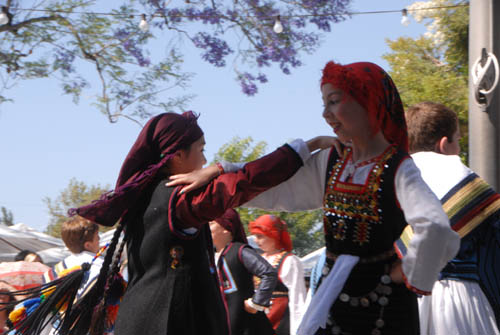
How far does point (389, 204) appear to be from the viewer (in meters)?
2.25

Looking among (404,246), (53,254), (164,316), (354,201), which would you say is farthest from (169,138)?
(53,254)

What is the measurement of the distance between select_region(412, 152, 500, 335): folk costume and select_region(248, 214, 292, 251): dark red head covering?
12.4ft

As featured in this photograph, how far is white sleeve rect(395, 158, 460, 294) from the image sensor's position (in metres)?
2.04

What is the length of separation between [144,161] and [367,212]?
1056 millimetres

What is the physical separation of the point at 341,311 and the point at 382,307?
5.7 inches

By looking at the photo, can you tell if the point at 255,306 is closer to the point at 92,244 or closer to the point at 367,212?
the point at 92,244

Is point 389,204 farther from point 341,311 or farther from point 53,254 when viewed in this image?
point 53,254

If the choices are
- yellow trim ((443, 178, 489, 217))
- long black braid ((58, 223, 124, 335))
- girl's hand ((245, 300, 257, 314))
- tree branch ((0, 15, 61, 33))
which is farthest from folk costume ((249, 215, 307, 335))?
tree branch ((0, 15, 61, 33))

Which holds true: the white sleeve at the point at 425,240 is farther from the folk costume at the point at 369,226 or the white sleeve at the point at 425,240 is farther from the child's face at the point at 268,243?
the child's face at the point at 268,243

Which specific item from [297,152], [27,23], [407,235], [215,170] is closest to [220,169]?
[215,170]

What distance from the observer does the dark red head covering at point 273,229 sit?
6.74 metres

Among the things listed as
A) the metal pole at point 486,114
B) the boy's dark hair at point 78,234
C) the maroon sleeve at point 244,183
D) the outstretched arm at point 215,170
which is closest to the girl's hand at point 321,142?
the outstretched arm at point 215,170

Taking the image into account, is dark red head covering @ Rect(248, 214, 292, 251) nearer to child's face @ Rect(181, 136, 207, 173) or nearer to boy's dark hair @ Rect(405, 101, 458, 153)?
boy's dark hair @ Rect(405, 101, 458, 153)

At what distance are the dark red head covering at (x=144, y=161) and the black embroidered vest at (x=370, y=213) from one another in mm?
812
